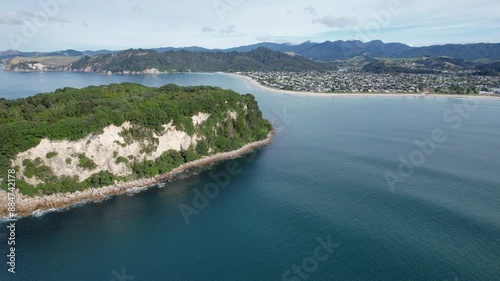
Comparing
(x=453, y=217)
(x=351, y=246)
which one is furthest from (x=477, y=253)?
(x=351, y=246)

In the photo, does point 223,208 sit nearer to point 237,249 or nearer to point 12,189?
point 237,249

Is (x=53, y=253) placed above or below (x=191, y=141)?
below

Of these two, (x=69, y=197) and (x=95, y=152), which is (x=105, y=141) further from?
(x=69, y=197)
